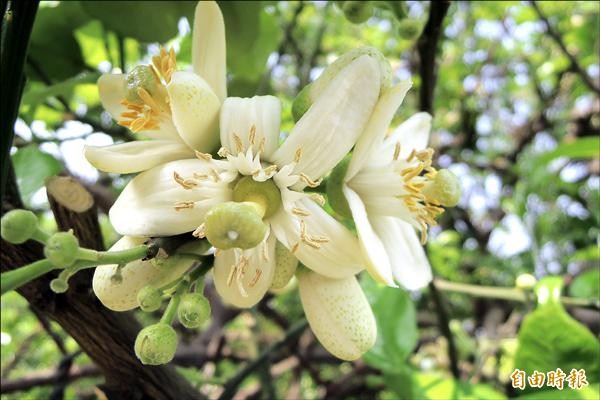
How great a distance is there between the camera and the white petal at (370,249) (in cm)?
44

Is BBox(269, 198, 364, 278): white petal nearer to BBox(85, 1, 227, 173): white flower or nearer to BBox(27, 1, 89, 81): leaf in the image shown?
BBox(85, 1, 227, 173): white flower

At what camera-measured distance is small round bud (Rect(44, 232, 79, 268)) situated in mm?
324

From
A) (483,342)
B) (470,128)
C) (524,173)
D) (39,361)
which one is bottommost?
(39,361)

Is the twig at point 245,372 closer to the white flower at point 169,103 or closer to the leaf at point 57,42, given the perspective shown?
the white flower at point 169,103

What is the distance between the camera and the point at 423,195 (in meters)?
0.51

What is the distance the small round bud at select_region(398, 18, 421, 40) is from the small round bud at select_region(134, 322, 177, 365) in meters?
0.44

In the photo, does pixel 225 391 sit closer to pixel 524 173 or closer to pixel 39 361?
pixel 524 173

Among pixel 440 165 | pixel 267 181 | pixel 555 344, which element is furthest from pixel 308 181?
pixel 440 165

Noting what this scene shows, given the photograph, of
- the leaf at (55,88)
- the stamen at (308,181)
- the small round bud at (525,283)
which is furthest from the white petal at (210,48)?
the small round bud at (525,283)

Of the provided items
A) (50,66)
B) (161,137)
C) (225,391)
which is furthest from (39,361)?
(161,137)

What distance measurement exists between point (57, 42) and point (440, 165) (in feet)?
3.94

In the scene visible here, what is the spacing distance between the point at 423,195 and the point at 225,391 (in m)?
0.35

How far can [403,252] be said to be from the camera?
1.75 feet

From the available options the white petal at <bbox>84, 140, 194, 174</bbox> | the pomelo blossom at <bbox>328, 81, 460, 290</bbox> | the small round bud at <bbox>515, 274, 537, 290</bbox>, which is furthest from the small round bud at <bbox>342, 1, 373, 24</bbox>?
the small round bud at <bbox>515, 274, 537, 290</bbox>
